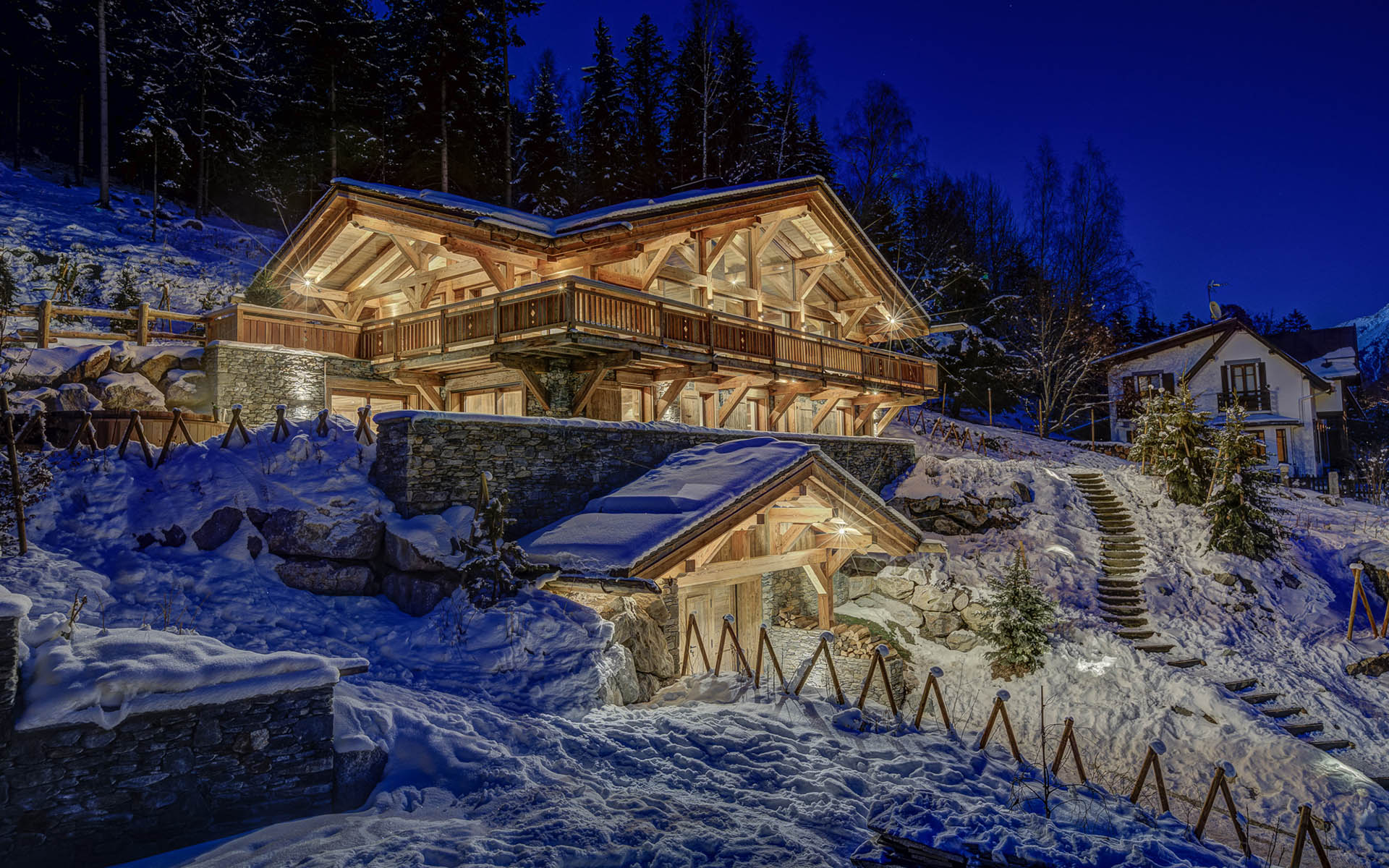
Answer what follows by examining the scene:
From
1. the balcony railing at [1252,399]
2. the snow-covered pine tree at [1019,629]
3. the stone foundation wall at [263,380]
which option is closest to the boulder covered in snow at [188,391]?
the stone foundation wall at [263,380]

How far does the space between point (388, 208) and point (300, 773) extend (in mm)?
14591

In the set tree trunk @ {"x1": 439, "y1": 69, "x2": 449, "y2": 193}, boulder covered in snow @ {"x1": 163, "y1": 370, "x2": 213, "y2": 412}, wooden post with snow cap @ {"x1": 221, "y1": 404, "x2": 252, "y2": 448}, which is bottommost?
wooden post with snow cap @ {"x1": 221, "y1": 404, "x2": 252, "y2": 448}

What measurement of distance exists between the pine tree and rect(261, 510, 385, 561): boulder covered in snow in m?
20.2

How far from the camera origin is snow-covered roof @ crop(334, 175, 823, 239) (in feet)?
57.1

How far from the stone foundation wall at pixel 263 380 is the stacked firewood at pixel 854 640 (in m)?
14.6

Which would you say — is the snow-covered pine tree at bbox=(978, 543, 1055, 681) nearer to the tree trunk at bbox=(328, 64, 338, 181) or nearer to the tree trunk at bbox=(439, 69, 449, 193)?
the tree trunk at bbox=(439, 69, 449, 193)

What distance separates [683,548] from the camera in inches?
439

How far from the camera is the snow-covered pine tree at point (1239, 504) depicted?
17812mm

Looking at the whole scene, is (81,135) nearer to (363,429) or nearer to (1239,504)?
(363,429)

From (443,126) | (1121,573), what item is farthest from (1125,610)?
(443,126)

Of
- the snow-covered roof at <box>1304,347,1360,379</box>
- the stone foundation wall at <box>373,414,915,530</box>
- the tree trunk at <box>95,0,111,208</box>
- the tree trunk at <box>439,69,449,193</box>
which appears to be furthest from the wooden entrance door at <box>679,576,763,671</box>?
the tree trunk at <box>95,0,111,208</box>

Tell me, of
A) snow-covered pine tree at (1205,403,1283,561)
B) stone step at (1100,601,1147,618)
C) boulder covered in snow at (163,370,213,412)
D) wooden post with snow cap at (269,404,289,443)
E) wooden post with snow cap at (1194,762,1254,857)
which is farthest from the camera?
snow-covered pine tree at (1205,403,1283,561)

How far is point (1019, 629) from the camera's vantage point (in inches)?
573

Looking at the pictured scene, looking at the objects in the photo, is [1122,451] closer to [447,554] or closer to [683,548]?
[683,548]
